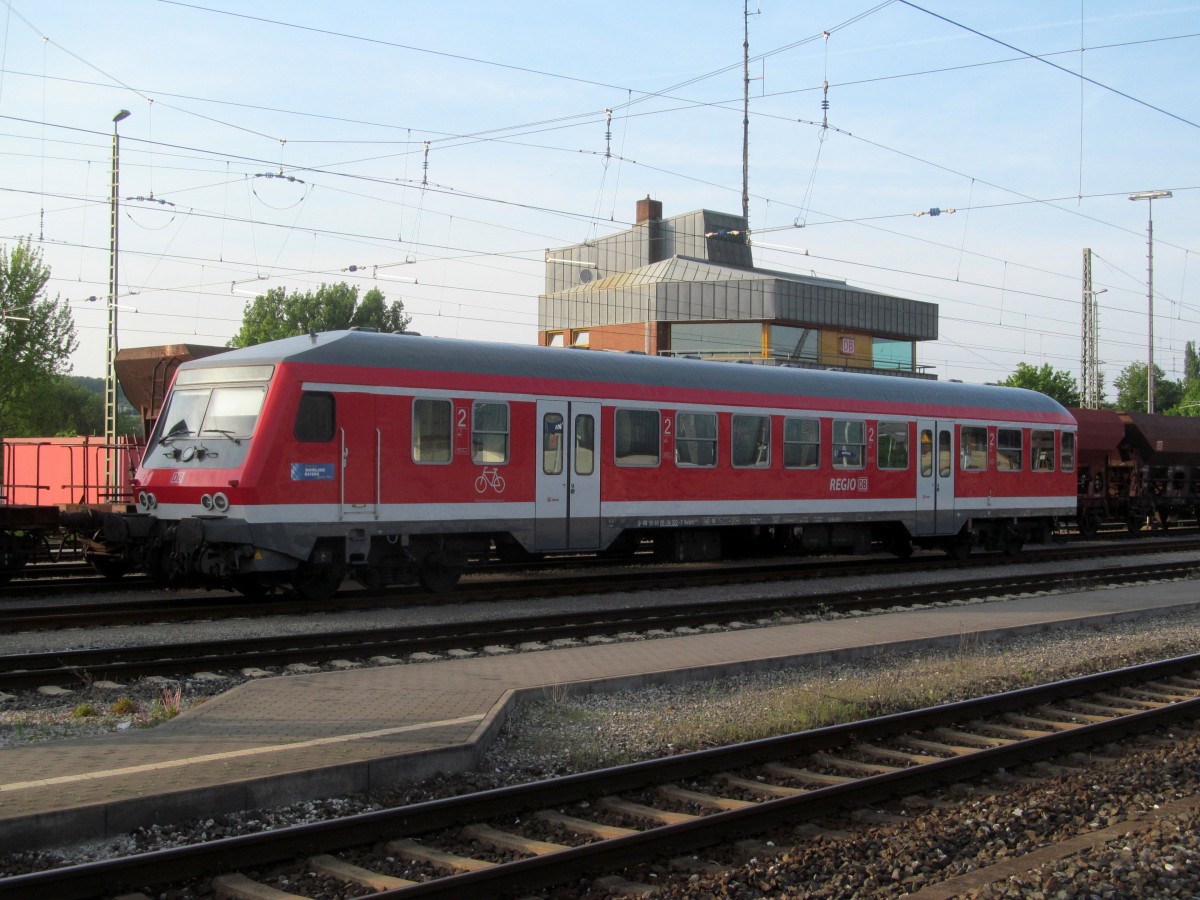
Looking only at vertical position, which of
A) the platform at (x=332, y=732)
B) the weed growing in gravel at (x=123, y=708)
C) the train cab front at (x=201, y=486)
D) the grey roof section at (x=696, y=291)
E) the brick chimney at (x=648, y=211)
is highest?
the brick chimney at (x=648, y=211)

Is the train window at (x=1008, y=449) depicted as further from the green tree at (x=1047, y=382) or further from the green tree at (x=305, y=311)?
the green tree at (x=305, y=311)

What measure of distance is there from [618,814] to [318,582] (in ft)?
30.8

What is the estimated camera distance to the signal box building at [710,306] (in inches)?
1975

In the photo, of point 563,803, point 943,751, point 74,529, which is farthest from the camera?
point 74,529

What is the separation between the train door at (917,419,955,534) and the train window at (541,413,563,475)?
8355mm

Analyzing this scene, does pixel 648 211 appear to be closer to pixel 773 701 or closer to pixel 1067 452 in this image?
pixel 1067 452

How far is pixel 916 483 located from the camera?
21.9 meters

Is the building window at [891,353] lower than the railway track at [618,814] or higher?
higher

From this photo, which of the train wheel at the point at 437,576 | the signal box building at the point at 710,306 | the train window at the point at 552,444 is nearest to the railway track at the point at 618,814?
the train window at the point at 552,444

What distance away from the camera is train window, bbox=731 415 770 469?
1909cm

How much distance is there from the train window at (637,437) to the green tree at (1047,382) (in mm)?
45688

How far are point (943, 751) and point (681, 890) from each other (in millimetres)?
3562

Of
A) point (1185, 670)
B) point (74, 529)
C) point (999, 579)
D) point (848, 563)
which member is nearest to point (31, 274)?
point (74, 529)

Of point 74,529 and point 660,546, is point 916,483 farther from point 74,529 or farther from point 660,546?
point 74,529
